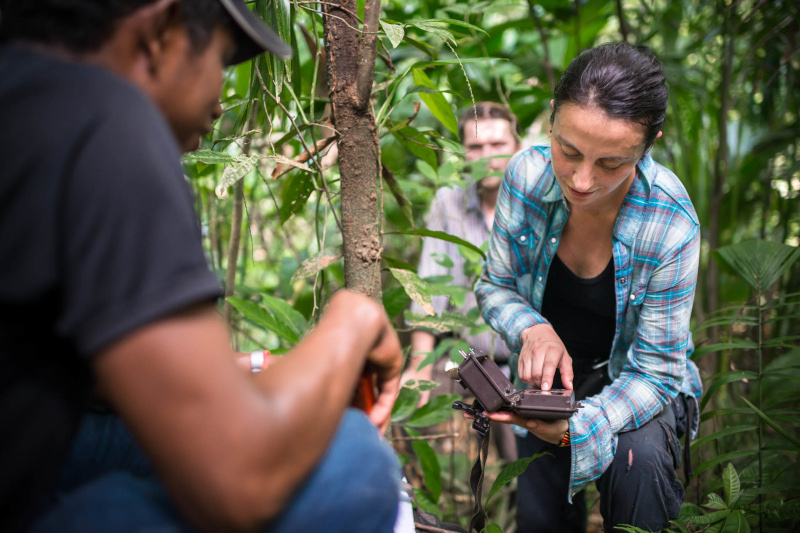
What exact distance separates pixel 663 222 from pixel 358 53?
0.82 m

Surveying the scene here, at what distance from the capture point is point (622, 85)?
53.3 inches

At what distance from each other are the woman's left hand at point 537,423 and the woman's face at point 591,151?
0.51m

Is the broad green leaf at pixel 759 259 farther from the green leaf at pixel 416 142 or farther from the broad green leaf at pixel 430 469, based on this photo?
the broad green leaf at pixel 430 469

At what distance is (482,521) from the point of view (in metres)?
1.46

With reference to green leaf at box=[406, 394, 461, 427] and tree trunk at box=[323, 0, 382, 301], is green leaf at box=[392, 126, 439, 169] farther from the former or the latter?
green leaf at box=[406, 394, 461, 427]

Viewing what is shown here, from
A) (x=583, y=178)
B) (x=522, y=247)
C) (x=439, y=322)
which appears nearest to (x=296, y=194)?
(x=439, y=322)

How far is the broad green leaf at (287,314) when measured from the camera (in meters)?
1.61

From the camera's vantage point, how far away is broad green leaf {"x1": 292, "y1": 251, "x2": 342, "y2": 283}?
4.87 ft

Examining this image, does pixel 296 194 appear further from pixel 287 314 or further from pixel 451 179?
pixel 451 179

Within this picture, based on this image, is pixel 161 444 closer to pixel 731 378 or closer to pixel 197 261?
pixel 197 261

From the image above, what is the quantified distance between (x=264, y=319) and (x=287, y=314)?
71 millimetres

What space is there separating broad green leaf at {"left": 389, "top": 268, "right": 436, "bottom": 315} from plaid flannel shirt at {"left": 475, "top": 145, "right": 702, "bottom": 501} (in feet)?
0.88

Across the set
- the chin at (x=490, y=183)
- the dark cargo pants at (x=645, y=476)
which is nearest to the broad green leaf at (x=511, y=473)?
the dark cargo pants at (x=645, y=476)

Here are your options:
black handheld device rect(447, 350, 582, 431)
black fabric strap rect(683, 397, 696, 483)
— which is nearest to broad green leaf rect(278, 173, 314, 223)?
black handheld device rect(447, 350, 582, 431)
